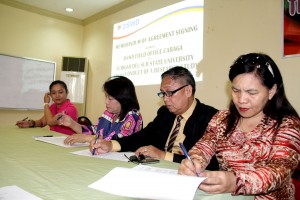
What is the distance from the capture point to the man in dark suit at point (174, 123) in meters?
1.46

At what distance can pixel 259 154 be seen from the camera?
3.24ft

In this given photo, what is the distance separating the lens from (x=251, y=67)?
1017 millimetres

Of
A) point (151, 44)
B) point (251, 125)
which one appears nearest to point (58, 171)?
point (251, 125)

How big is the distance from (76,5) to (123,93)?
290 cm

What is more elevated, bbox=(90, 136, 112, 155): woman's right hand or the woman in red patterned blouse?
the woman in red patterned blouse

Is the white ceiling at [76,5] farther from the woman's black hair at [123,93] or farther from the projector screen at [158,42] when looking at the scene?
the woman's black hair at [123,93]

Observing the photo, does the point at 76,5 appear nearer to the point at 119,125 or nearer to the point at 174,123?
the point at 119,125

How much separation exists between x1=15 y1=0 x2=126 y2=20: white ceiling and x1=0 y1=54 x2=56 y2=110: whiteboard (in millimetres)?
922

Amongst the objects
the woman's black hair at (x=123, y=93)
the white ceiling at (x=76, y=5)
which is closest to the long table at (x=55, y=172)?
the woman's black hair at (x=123, y=93)

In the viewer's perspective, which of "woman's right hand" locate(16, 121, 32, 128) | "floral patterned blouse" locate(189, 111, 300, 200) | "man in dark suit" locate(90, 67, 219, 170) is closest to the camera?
"floral patterned blouse" locate(189, 111, 300, 200)

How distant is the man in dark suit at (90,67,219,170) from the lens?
4.78 feet

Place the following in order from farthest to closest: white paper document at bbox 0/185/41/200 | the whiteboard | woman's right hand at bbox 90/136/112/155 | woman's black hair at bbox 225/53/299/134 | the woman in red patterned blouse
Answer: the whiteboard < woman's right hand at bbox 90/136/112/155 < woman's black hair at bbox 225/53/299/134 < the woman in red patterned blouse < white paper document at bbox 0/185/41/200

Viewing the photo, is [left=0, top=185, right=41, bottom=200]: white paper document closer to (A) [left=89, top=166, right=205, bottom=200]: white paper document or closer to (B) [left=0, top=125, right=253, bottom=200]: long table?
(B) [left=0, top=125, right=253, bottom=200]: long table

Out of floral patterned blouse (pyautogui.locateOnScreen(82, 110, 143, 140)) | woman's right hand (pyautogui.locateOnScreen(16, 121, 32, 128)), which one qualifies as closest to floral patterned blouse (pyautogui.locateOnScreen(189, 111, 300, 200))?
floral patterned blouse (pyautogui.locateOnScreen(82, 110, 143, 140))
